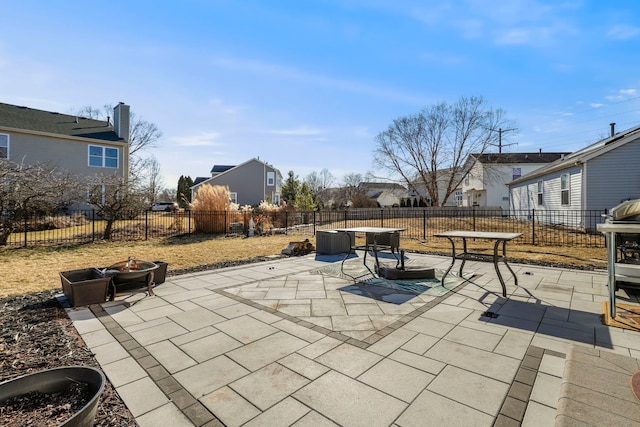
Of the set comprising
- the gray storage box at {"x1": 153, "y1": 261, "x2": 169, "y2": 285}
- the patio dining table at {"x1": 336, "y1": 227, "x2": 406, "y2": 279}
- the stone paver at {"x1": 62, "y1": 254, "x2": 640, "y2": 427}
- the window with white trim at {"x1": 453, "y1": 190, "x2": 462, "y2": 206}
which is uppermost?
the window with white trim at {"x1": 453, "y1": 190, "x2": 462, "y2": 206}

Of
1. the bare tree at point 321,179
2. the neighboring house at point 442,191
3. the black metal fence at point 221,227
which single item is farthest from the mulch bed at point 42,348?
the bare tree at point 321,179

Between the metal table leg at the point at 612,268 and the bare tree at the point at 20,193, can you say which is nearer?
the metal table leg at the point at 612,268

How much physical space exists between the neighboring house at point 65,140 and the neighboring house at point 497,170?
27822mm

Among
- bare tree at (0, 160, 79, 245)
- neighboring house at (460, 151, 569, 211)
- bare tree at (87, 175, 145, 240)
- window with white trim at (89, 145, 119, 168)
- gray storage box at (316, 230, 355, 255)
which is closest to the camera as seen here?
gray storage box at (316, 230, 355, 255)

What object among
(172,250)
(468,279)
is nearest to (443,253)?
(468,279)

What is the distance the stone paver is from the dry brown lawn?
258cm

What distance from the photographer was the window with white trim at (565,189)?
558 inches

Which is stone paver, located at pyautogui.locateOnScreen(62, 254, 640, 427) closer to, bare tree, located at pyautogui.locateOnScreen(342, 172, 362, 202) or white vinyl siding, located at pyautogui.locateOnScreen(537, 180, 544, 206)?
white vinyl siding, located at pyautogui.locateOnScreen(537, 180, 544, 206)

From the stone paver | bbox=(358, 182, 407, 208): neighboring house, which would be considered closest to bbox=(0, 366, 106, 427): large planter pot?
the stone paver

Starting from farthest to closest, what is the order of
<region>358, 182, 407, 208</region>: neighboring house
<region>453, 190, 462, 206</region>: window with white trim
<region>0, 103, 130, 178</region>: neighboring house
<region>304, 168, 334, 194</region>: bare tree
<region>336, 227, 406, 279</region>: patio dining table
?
<region>304, 168, 334, 194</region>: bare tree → <region>358, 182, 407, 208</region>: neighboring house → <region>453, 190, 462, 206</region>: window with white trim → <region>0, 103, 130, 178</region>: neighboring house → <region>336, 227, 406, 279</region>: patio dining table

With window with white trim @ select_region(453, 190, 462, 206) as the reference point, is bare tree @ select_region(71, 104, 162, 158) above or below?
above

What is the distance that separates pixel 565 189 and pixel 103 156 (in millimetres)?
26652

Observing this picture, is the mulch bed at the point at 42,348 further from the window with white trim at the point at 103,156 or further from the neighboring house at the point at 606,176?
the window with white trim at the point at 103,156

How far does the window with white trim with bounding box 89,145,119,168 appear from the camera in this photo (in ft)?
62.0
